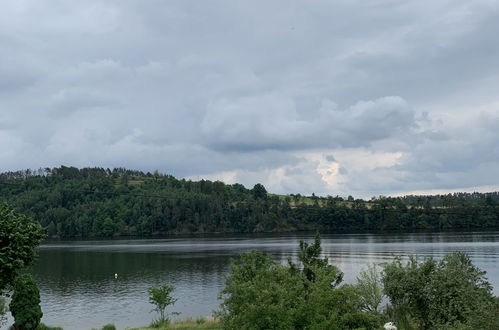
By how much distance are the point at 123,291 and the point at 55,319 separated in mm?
20097

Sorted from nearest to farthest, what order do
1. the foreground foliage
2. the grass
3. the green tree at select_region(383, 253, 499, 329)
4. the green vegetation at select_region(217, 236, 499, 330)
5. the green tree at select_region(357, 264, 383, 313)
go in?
the foreground foliage < the green vegetation at select_region(217, 236, 499, 330) < the green tree at select_region(383, 253, 499, 329) < the green tree at select_region(357, 264, 383, 313) < the grass

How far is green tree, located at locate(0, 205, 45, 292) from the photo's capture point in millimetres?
30094

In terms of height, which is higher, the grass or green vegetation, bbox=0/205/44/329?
green vegetation, bbox=0/205/44/329

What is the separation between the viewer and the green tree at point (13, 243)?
30.1 m

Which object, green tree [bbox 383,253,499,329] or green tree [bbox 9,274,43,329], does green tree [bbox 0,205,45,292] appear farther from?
green tree [bbox 383,253,499,329]

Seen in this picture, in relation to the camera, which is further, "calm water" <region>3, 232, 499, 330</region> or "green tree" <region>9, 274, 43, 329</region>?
"calm water" <region>3, 232, 499, 330</region>

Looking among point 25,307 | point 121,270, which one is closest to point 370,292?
point 25,307

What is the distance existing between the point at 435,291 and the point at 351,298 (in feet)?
28.5

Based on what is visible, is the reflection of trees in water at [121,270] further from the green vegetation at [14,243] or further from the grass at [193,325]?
the green vegetation at [14,243]

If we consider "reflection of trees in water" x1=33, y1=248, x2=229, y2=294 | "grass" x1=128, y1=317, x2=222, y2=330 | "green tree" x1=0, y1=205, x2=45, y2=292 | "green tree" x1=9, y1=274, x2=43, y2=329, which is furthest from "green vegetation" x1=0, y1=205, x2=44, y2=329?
"reflection of trees in water" x1=33, y1=248, x2=229, y2=294

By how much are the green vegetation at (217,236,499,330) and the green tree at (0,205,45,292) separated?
547 inches

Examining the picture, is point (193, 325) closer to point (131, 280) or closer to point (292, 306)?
point (292, 306)

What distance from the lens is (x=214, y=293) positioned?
79.5 meters

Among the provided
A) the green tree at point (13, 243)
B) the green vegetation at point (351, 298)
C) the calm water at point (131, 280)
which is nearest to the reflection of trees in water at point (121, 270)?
the calm water at point (131, 280)
